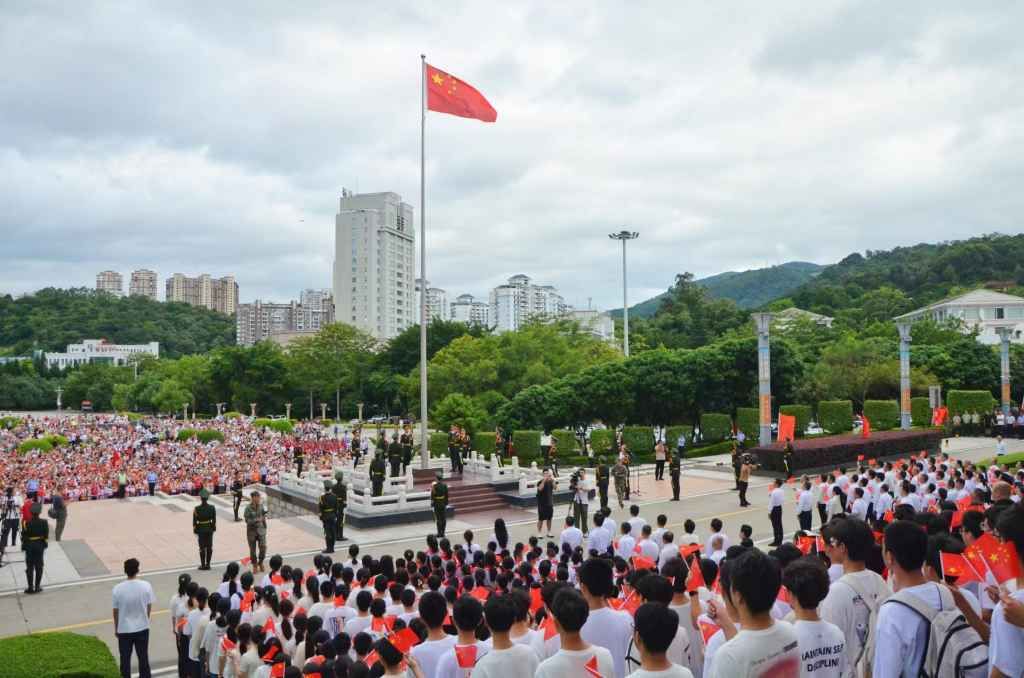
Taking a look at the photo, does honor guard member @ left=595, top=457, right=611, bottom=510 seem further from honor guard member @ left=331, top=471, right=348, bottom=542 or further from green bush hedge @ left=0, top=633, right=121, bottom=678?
green bush hedge @ left=0, top=633, right=121, bottom=678

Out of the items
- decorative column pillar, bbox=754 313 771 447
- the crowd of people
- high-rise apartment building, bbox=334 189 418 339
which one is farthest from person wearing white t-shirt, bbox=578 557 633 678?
high-rise apartment building, bbox=334 189 418 339

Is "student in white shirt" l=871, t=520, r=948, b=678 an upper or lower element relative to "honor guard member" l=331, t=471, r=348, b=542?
upper

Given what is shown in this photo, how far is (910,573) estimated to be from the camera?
383 centimetres

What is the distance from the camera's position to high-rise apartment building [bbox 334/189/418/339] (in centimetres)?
12431

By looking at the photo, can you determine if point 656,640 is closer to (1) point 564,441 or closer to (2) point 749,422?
(1) point 564,441

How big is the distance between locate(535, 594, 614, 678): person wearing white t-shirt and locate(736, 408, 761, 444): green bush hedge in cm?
3379

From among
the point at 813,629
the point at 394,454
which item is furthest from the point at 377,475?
the point at 813,629

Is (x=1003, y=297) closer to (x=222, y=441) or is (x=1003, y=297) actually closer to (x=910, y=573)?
(x=222, y=441)

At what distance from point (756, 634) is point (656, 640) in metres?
0.46

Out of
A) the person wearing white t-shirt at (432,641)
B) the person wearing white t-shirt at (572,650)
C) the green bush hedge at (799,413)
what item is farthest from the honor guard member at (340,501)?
the green bush hedge at (799,413)

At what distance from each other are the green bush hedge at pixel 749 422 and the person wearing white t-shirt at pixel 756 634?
34.0 m

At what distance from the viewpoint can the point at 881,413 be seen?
38844mm

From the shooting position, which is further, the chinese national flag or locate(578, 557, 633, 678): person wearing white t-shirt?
the chinese national flag

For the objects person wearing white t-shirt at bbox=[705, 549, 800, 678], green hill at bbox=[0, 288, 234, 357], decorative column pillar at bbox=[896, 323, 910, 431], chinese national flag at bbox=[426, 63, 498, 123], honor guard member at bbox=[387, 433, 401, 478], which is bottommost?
honor guard member at bbox=[387, 433, 401, 478]
